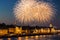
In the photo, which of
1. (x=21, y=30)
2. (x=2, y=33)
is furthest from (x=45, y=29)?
(x=2, y=33)

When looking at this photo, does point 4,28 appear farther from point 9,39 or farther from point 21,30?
point 9,39

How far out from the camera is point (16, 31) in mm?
35625

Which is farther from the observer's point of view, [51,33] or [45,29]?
[51,33]

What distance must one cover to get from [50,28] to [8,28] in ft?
24.0

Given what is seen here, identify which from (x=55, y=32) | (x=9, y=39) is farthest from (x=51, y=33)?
(x=9, y=39)

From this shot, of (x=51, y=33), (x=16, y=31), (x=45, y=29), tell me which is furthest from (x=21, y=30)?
(x=51, y=33)

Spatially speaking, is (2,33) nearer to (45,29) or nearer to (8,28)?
(8,28)

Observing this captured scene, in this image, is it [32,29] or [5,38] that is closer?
[5,38]

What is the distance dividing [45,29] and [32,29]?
1764mm

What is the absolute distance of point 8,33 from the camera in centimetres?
3500

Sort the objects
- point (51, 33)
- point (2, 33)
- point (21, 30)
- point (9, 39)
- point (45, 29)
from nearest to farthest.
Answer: point (9, 39) < point (2, 33) < point (21, 30) < point (45, 29) < point (51, 33)

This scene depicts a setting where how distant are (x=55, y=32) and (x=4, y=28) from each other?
8869 mm

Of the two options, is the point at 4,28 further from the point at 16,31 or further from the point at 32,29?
the point at 32,29

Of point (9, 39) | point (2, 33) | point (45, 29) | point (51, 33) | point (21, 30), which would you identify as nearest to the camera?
point (9, 39)
